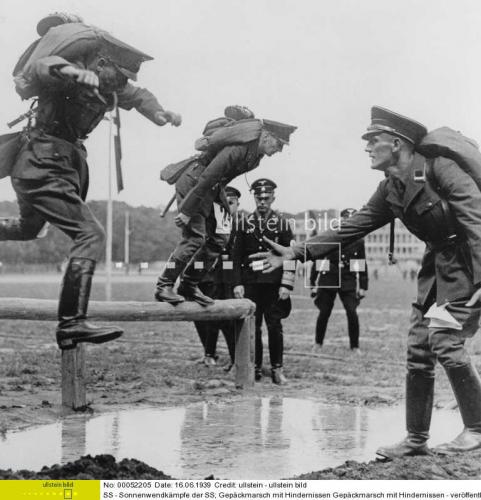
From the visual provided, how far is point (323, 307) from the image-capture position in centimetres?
1083

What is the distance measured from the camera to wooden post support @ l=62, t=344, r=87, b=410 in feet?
20.3

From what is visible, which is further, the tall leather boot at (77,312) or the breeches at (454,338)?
the breeches at (454,338)

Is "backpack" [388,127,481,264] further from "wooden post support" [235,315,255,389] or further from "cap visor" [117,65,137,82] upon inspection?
Answer: "wooden post support" [235,315,255,389]

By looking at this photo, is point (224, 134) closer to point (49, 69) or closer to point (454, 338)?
point (49, 69)

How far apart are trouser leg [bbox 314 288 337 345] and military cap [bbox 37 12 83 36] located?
690 centimetres

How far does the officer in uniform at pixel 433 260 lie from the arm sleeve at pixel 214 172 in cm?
98

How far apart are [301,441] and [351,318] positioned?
5.14 metres

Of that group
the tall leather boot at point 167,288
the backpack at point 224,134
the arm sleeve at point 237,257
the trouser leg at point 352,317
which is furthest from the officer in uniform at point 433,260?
the trouser leg at point 352,317

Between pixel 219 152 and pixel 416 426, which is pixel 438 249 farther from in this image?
pixel 219 152

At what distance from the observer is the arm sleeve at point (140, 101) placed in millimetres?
4602

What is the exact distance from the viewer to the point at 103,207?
40.5m

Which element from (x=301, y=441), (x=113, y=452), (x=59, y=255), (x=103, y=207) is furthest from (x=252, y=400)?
(x=59, y=255)

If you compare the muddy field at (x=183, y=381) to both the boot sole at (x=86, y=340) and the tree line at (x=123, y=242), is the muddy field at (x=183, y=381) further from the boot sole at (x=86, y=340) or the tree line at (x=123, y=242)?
the tree line at (x=123, y=242)

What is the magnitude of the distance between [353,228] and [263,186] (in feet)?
10.5
